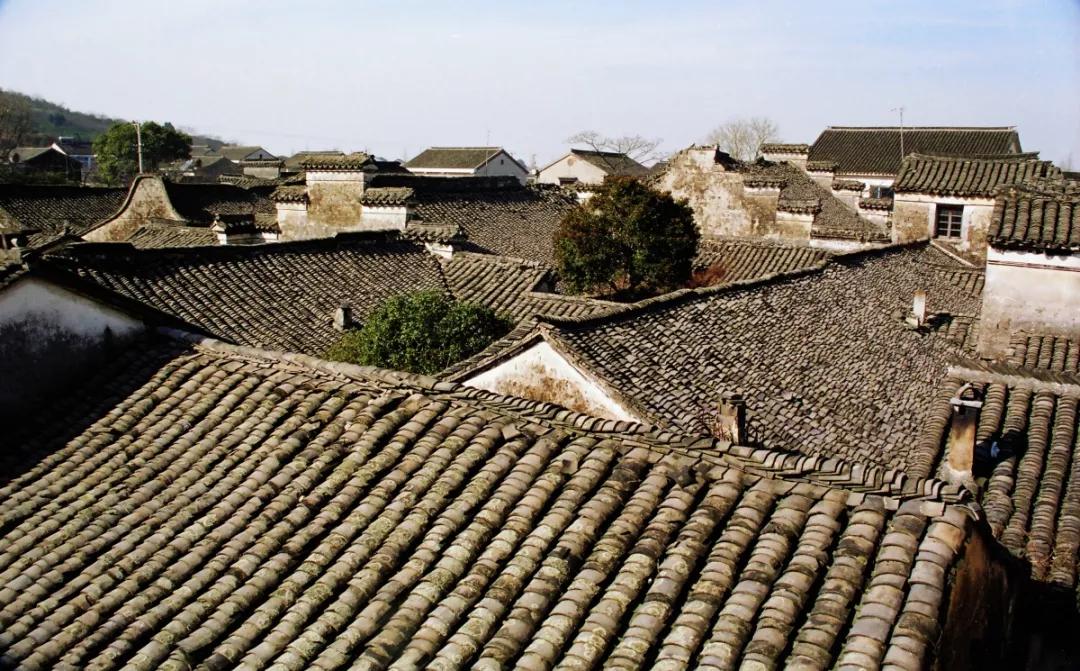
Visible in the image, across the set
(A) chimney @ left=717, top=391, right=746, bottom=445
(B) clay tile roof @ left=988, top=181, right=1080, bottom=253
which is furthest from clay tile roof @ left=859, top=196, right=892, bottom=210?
(A) chimney @ left=717, top=391, right=746, bottom=445

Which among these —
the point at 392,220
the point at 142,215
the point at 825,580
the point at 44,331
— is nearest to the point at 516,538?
the point at 825,580

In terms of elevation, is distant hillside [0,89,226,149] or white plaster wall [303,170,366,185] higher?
distant hillside [0,89,226,149]

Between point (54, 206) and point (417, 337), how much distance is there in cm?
2821

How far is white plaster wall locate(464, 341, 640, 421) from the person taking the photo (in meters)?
10.5

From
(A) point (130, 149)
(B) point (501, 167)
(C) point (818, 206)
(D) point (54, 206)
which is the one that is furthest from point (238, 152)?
(C) point (818, 206)

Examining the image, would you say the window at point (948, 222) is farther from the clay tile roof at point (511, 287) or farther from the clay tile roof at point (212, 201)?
the clay tile roof at point (212, 201)

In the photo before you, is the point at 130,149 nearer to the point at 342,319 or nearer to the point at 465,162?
the point at 465,162

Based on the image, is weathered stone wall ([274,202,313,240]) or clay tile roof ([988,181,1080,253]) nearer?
clay tile roof ([988,181,1080,253])

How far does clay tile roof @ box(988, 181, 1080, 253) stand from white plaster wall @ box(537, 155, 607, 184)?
47107 millimetres

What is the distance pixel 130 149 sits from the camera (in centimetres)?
5847

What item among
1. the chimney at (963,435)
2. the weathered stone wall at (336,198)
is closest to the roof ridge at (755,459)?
the chimney at (963,435)

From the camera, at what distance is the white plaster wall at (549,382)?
1045cm

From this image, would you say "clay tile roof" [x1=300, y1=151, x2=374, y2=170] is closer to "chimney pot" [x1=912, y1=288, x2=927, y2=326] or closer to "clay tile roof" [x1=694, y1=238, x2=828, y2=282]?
"clay tile roof" [x1=694, y1=238, x2=828, y2=282]

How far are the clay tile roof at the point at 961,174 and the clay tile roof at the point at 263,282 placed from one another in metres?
15.2
